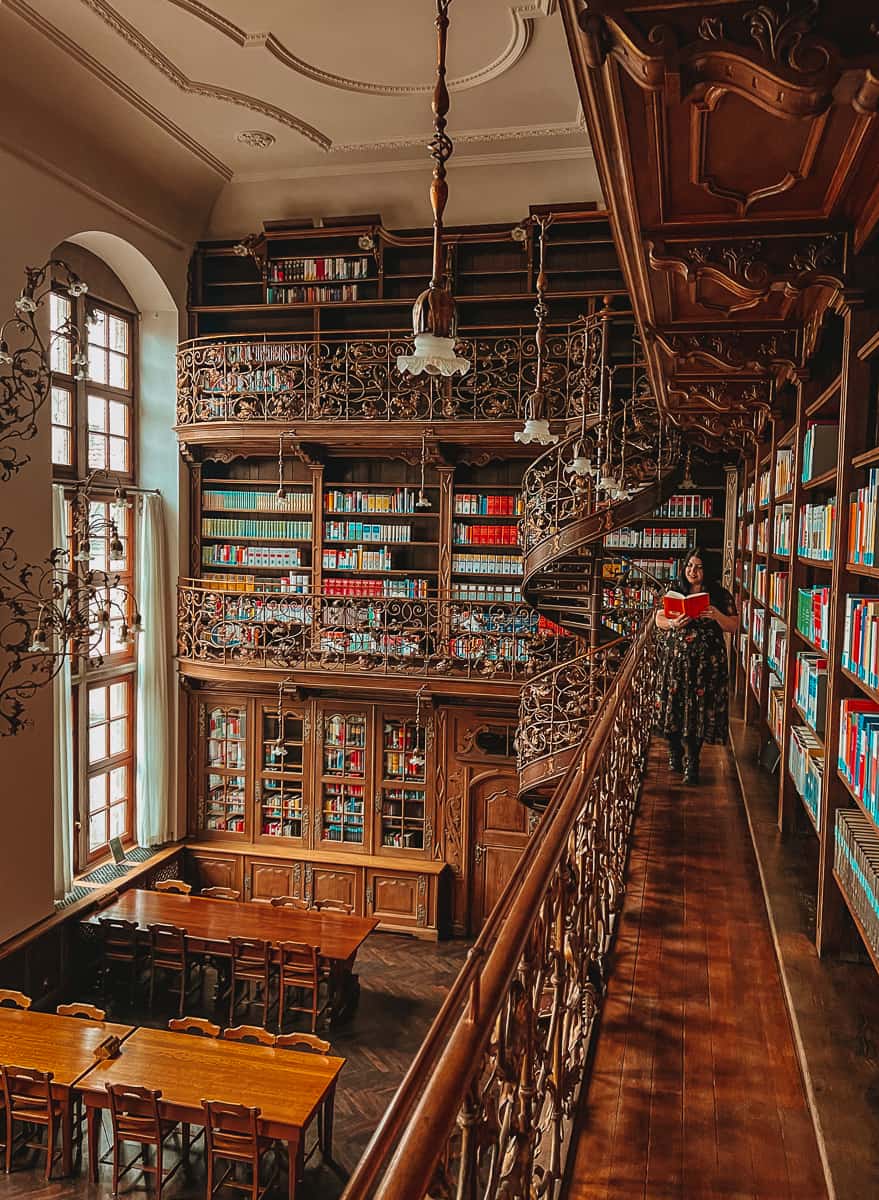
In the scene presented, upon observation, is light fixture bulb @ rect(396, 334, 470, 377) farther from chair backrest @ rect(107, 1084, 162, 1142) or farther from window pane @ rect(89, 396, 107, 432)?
window pane @ rect(89, 396, 107, 432)

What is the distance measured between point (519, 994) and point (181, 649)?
8.26m

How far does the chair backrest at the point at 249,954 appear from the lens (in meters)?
6.98

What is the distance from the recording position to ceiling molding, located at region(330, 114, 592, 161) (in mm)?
8234

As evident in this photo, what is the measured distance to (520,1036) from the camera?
5.21ft

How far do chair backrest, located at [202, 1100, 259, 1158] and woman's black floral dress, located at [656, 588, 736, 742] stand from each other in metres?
3.09

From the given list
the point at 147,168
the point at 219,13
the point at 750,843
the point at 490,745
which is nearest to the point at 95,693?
the point at 490,745

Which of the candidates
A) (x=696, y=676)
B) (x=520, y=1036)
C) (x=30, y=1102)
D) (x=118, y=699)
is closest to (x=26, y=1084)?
(x=30, y=1102)

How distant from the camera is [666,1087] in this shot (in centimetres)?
238

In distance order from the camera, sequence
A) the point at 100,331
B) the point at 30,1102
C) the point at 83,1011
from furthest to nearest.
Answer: the point at 100,331 < the point at 83,1011 < the point at 30,1102

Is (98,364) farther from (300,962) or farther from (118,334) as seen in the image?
(300,962)

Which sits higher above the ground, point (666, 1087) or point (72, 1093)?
point (666, 1087)

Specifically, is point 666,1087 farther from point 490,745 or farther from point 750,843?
point 490,745

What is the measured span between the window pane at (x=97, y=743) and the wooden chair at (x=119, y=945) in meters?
1.68

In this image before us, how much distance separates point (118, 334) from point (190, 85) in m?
2.62
